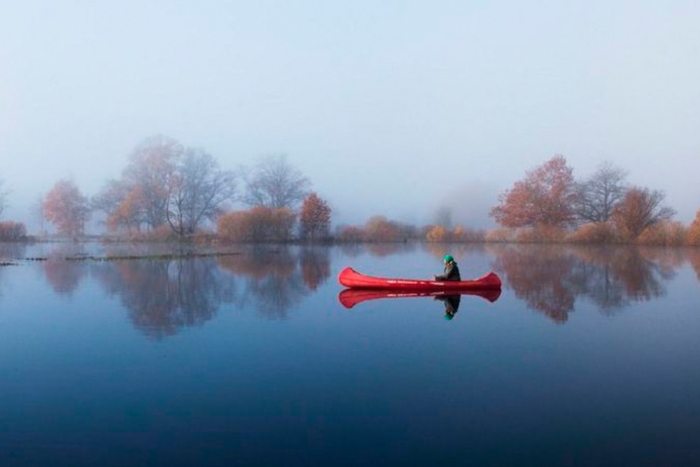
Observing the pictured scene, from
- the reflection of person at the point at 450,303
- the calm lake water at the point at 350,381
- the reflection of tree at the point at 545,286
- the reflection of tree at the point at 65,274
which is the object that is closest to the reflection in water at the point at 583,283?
the reflection of tree at the point at 545,286

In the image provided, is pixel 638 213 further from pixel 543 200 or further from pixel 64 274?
pixel 64 274

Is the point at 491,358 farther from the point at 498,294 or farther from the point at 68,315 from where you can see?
the point at 68,315

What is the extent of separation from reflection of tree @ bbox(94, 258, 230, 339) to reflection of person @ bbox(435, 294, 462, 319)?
5.59 m

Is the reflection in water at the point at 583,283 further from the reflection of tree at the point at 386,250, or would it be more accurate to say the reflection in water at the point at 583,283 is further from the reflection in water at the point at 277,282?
the reflection of tree at the point at 386,250

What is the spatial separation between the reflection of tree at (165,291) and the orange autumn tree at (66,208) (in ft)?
135

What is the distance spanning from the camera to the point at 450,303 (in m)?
15.3

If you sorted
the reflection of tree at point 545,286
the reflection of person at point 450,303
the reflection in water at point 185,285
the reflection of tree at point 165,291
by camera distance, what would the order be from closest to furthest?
1. the reflection of tree at point 165,291
2. the reflection of person at point 450,303
3. the reflection in water at point 185,285
4. the reflection of tree at point 545,286

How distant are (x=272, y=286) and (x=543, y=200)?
4742cm

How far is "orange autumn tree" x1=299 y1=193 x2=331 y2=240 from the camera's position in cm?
6294

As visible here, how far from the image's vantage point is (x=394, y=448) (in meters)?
5.71

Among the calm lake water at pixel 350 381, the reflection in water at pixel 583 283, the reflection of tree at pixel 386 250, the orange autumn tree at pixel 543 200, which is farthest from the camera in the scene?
the orange autumn tree at pixel 543 200

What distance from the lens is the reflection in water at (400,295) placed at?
15.7 metres

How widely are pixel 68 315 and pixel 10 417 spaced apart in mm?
7470

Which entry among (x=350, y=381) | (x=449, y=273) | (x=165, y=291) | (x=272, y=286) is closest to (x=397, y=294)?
(x=449, y=273)
